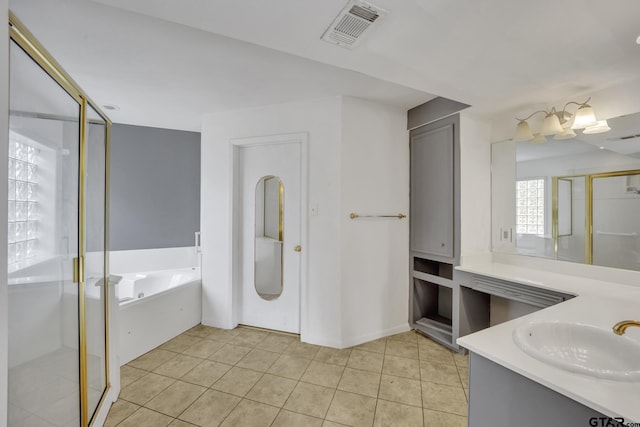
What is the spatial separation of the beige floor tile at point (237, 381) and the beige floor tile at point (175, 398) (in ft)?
0.42

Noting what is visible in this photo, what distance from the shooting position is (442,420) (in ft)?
5.38

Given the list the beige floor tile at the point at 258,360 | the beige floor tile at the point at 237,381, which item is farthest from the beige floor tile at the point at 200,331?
the beige floor tile at the point at 237,381

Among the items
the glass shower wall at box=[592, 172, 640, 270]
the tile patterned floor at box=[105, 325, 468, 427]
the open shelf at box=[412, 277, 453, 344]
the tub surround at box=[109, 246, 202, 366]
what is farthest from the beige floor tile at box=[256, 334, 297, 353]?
the glass shower wall at box=[592, 172, 640, 270]

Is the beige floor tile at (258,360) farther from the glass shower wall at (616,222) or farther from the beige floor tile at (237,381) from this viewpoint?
the glass shower wall at (616,222)

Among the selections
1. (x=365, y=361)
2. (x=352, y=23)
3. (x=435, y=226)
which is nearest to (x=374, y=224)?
(x=435, y=226)

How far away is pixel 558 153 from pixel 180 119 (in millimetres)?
3756

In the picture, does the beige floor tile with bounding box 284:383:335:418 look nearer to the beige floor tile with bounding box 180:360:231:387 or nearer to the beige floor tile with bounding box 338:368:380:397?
the beige floor tile with bounding box 338:368:380:397

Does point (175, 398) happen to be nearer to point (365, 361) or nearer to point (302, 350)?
point (302, 350)

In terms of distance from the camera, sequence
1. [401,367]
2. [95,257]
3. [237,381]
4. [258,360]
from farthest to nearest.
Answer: [258,360], [401,367], [237,381], [95,257]

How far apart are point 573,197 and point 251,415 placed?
2.78 meters

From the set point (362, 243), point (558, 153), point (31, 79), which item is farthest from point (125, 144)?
point (558, 153)

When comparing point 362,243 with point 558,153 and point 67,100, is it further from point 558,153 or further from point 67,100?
point 67,100

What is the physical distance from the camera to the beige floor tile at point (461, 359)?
2253 millimetres

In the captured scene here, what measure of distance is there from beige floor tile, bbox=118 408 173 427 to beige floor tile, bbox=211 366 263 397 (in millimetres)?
359
